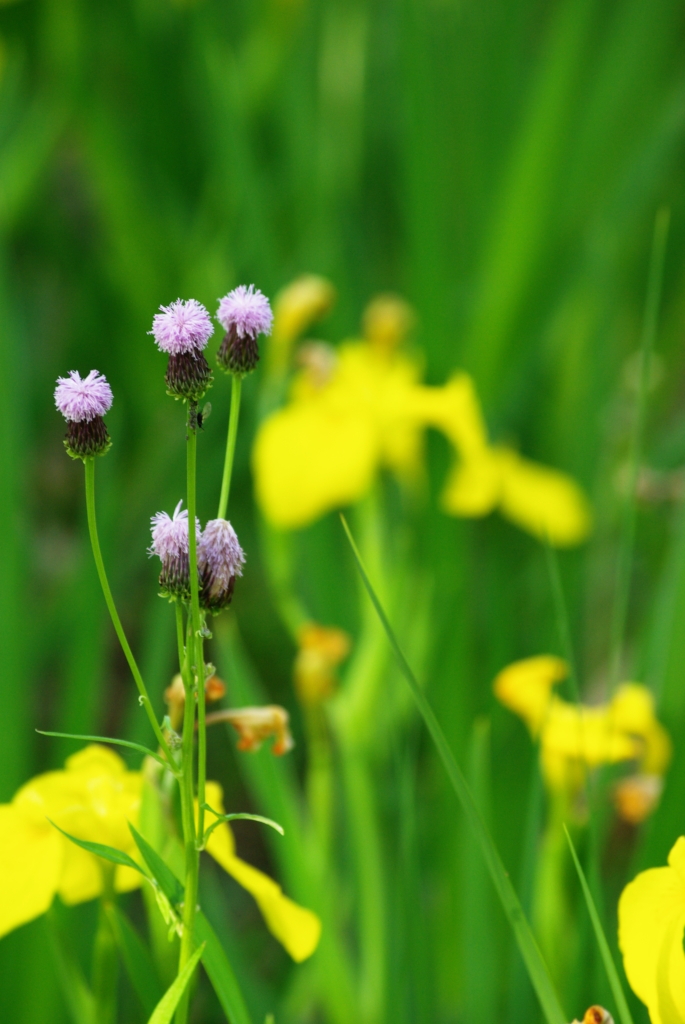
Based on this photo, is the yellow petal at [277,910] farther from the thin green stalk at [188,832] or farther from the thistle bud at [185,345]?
the thistle bud at [185,345]

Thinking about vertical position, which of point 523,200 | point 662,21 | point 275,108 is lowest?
point 523,200

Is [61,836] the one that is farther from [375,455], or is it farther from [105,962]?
[375,455]

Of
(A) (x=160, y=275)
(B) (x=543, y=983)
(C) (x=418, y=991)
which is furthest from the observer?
(A) (x=160, y=275)

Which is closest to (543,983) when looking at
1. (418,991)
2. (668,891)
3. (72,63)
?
(668,891)

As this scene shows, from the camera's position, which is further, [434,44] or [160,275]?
[434,44]

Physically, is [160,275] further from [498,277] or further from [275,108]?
[498,277]

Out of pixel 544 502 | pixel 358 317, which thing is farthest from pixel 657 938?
pixel 358 317

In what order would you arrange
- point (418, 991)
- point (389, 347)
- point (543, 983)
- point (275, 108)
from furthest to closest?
point (275, 108), point (389, 347), point (418, 991), point (543, 983)
